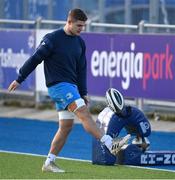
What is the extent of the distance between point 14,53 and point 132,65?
3.31 meters

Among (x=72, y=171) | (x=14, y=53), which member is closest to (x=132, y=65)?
(x=14, y=53)

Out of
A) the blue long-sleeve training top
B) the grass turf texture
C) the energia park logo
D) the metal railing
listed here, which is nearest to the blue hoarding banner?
the metal railing

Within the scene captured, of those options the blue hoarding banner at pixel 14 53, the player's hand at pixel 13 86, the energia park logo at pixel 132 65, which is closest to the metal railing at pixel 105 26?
the blue hoarding banner at pixel 14 53

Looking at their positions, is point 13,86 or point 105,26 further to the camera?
point 105,26

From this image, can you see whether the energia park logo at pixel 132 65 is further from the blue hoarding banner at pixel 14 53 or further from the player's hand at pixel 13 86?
the player's hand at pixel 13 86

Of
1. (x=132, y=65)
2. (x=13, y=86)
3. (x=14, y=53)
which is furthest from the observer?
(x=14, y=53)

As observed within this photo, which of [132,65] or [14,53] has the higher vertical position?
[132,65]

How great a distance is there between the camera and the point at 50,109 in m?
19.1

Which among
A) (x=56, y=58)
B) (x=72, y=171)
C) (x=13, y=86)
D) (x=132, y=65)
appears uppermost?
(x=56, y=58)

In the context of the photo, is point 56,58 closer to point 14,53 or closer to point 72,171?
point 72,171

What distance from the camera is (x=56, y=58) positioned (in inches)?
427

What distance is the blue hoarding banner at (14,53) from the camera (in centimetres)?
1934

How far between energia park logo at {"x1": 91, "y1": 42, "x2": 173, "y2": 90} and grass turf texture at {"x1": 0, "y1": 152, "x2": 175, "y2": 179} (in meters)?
4.96

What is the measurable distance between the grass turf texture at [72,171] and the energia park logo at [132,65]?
496 cm
